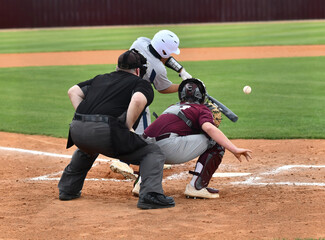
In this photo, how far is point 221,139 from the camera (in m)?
5.23

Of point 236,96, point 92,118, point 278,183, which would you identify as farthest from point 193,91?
point 236,96

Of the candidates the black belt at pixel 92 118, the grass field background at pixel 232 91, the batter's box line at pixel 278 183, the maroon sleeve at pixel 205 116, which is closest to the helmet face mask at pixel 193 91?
the maroon sleeve at pixel 205 116

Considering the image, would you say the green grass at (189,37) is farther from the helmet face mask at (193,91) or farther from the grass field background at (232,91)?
the helmet face mask at (193,91)

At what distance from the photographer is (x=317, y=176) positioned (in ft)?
21.2

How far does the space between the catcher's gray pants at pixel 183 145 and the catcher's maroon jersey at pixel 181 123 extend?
7 centimetres

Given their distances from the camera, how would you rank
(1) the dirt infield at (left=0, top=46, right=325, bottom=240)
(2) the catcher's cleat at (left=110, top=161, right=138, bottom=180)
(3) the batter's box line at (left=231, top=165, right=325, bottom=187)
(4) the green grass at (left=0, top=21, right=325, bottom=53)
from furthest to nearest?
(4) the green grass at (left=0, top=21, right=325, bottom=53), (2) the catcher's cleat at (left=110, top=161, right=138, bottom=180), (3) the batter's box line at (left=231, top=165, right=325, bottom=187), (1) the dirt infield at (left=0, top=46, right=325, bottom=240)

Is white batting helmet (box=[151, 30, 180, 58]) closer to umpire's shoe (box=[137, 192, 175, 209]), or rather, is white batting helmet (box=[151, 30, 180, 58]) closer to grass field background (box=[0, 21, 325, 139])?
umpire's shoe (box=[137, 192, 175, 209])

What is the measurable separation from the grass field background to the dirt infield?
1.79m

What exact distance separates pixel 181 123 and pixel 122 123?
60cm

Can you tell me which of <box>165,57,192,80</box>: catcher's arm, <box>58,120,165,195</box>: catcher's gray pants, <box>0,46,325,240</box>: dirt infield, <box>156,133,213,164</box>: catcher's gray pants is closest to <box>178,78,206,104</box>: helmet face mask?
<box>156,133,213,164</box>: catcher's gray pants

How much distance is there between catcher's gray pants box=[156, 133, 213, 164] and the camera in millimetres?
5539

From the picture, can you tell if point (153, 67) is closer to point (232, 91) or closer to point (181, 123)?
point (181, 123)

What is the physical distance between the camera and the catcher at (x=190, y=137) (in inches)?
218

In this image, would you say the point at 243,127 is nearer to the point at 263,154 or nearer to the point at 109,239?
the point at 263,154
